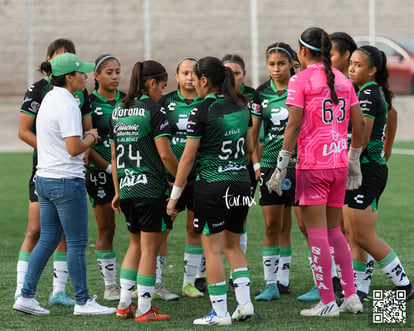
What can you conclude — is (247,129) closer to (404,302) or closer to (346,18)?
(404,302)

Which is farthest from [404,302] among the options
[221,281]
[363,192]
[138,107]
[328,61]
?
[138,107]

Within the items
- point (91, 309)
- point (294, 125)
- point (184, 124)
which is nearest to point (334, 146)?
point (294, 125)

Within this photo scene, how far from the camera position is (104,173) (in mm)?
7078

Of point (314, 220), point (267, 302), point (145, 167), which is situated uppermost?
point (145, 167)

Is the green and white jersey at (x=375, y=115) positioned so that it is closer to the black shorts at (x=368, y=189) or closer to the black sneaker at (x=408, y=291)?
the black shorts at (x=368, y=189)

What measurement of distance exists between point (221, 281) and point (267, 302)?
100cm

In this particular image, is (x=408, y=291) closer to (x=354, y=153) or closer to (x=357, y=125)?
(x=354, y=153)

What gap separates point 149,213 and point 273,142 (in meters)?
1.39

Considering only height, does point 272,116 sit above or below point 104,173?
above

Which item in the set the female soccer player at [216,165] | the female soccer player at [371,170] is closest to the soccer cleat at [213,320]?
the female soccer player at [216,165]

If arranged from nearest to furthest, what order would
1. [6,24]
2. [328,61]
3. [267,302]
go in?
[328,61] → [267,302] → [6,24]

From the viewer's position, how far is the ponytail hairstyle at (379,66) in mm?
6375

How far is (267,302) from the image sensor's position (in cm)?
680

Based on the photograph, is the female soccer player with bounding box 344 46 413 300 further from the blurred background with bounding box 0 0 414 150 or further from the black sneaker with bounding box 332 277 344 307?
the blurred background with bounding box 0 0 414 150
